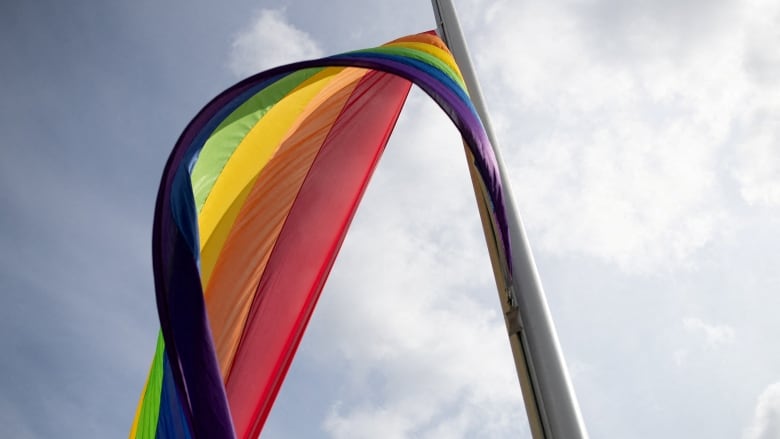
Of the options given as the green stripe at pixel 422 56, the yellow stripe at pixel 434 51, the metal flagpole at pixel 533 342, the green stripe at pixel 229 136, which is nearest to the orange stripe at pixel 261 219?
the green stripe at pixel 229 136

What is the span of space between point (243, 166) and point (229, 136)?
1.20ft

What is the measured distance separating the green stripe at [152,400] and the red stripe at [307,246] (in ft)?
1.77

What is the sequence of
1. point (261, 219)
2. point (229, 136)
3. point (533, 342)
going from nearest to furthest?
point (533, 342) → point (229, 136) → point (261, 219)

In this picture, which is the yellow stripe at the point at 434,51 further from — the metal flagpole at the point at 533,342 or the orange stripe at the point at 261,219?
the metal flagpole at the point at 533,342

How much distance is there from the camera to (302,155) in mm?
5836

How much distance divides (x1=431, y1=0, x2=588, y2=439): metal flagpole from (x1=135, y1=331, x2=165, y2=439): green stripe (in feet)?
8.46

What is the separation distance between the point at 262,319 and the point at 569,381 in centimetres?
257

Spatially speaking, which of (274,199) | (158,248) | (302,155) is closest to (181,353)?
(158,248)

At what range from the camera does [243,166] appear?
5.52m

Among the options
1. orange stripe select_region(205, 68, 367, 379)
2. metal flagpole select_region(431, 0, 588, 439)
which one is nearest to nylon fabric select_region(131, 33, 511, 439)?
orange stripe select_region(205, 68, 367, 379)

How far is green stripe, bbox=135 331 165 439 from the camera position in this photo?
175 inches

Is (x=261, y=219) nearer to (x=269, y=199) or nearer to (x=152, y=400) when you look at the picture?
(x=269, y=199)

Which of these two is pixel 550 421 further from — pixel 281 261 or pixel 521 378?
pixel 281 261

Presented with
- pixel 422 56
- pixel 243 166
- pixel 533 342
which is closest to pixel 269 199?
pixel 243 166
